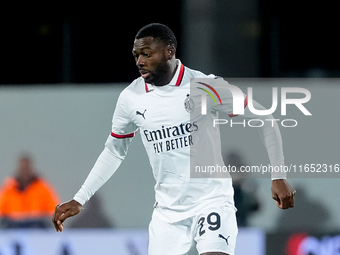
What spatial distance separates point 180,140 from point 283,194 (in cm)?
65

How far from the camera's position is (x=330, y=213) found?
5.51 m

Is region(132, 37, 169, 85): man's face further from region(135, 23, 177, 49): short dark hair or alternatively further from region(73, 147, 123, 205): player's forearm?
region(73, 147, 123, 205): player's forearm

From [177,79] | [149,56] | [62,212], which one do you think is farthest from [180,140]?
[62,212]

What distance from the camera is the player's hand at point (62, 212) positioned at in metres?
3.32

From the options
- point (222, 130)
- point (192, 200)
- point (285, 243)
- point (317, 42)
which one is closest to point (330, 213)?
point (285, 243)

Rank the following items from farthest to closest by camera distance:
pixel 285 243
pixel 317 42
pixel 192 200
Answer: pixel 317 42
pixel 285 243
pixel 192 200

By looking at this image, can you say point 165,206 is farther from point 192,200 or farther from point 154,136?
point 154,136

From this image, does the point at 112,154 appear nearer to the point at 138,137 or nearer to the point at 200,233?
the point at 200,233

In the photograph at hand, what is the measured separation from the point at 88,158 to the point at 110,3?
2065mm

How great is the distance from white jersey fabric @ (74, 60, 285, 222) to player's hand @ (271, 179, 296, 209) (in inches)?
2.2

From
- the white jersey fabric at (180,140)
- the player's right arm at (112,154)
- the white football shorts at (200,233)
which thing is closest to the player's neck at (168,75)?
the white jersey fabric at (180,140)

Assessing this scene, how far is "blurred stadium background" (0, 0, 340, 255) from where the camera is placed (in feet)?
18.1

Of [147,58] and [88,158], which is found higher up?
[147,58]

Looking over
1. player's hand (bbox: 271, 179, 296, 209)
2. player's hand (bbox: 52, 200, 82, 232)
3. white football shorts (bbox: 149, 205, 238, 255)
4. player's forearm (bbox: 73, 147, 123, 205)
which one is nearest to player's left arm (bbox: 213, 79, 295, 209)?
player's hand (bbox: 271, 179, 296, 209)
